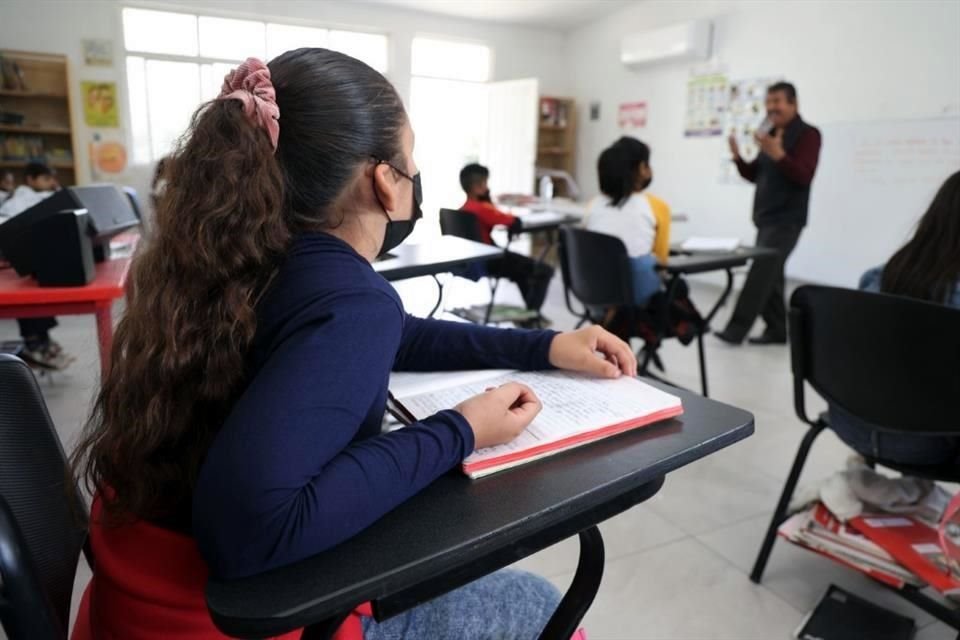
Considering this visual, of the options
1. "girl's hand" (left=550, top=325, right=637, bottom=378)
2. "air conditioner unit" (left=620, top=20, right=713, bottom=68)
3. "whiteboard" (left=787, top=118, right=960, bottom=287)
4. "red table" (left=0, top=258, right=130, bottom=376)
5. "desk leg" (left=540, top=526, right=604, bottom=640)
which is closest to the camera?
"desk leg" (left=540, top=526, right=604, bottom=640)

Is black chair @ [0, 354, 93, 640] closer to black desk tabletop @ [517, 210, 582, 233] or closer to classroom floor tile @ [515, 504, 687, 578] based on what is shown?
classroom floor tile @ [515, 504, 687, 578]

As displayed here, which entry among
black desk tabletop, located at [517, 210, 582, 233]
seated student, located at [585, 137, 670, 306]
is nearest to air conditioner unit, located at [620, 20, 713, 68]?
black desk tabletop, located at [517, 210, 582, 233]

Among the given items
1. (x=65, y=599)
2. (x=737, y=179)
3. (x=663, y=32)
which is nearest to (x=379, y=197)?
(x=65, y=599)

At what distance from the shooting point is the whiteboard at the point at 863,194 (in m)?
2.83

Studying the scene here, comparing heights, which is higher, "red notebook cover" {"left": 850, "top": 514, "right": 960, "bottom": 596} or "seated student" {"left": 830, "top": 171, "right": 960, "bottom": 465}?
"seated student" {"left": 830, "top": 171, "right": 960, "bottom": 465}

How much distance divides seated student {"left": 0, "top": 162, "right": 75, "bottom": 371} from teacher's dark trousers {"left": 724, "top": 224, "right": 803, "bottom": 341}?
3.34 m

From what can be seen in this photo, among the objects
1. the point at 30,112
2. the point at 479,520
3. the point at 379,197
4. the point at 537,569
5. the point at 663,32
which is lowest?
the point at 537,569

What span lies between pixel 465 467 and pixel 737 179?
468 centimetres

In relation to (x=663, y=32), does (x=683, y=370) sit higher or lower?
lower

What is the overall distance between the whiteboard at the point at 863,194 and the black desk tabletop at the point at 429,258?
71.9 inches

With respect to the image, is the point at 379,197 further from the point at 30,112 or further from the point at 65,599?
the point at 30,112

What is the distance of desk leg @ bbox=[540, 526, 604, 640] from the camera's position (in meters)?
0.71

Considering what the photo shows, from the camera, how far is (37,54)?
5.22 feet

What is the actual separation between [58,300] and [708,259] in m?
2.11
